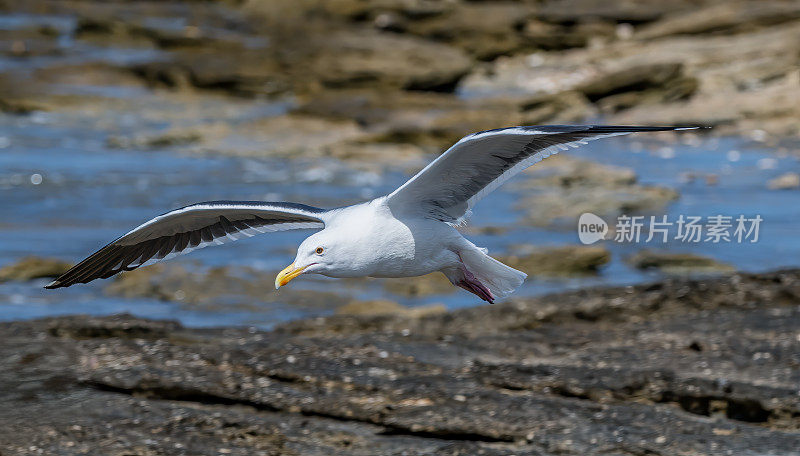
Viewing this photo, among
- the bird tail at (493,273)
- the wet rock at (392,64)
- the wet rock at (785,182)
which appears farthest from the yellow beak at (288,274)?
the wet rock at (392,64)

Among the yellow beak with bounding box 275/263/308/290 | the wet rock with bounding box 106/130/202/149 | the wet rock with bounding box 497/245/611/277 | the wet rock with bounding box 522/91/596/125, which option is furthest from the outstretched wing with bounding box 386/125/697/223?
the wet rock with bounding box 106/130/202/149

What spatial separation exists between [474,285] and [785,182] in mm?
12550

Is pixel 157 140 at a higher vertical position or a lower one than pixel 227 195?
higher

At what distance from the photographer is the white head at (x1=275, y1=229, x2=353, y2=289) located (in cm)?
598

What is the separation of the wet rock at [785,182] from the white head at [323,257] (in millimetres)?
13064

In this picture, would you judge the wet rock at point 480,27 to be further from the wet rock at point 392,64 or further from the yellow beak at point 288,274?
the yellow beak at point 288,274

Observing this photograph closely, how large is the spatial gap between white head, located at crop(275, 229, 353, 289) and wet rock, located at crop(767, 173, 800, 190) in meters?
13.1

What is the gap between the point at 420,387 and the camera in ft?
26.5

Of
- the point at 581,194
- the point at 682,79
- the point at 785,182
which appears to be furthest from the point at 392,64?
the point at 785,182

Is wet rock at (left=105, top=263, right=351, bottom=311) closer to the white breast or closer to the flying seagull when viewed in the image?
the flying seagull

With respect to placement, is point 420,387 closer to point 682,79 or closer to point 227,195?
point 227,195

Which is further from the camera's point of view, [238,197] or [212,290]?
[238,197]

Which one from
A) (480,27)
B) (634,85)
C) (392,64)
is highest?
(480,27)

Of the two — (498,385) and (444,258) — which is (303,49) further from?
(444,258)
